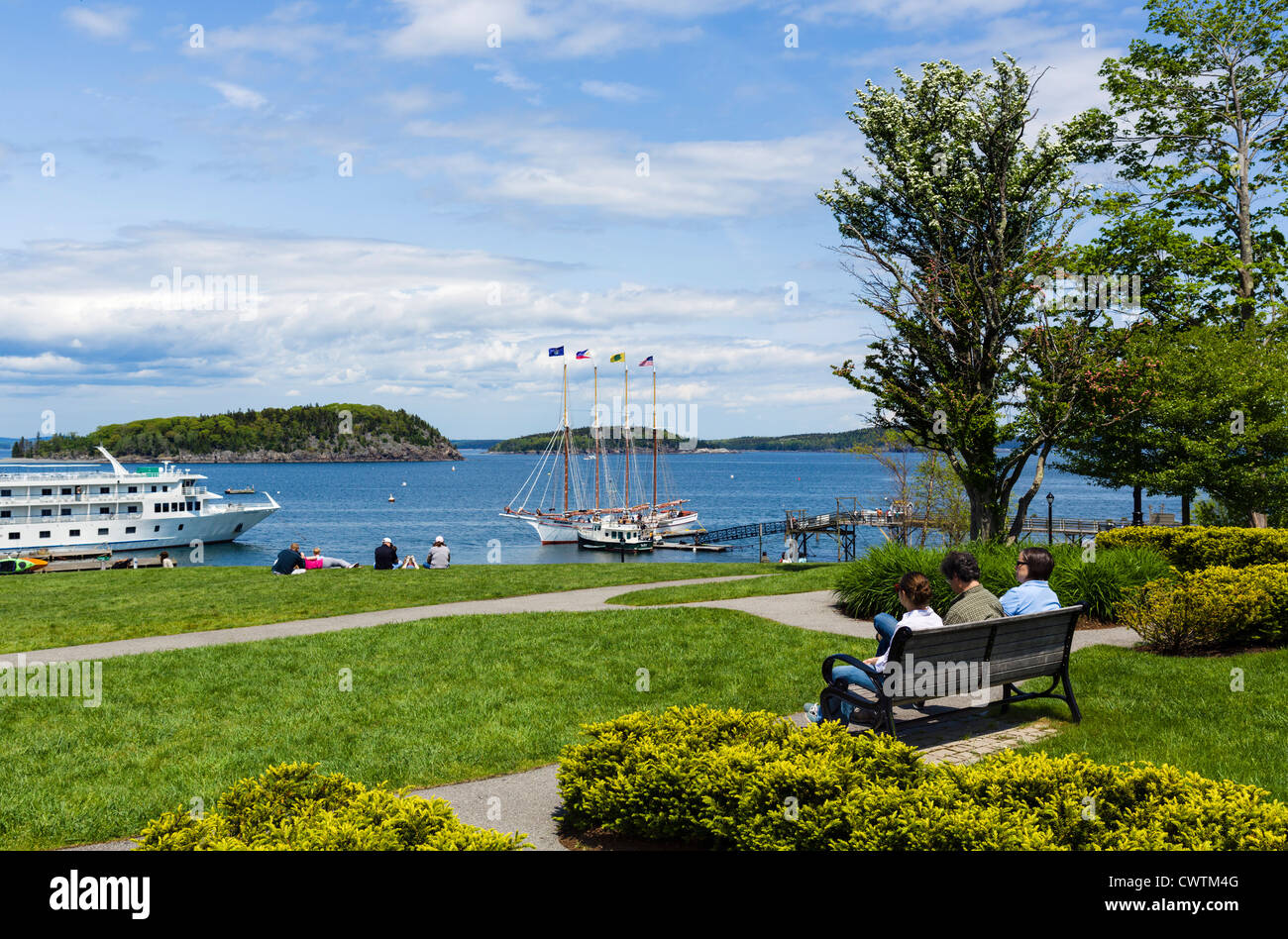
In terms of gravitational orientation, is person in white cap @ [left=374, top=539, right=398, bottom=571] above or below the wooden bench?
below

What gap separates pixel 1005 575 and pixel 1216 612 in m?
3.29

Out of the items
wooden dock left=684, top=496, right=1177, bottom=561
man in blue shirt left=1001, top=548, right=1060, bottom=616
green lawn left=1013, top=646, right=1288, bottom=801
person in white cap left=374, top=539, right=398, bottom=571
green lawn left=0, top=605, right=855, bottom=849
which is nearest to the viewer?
green lawn left=1013, top=646, right=1288, bottom=801

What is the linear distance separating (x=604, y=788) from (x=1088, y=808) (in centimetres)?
260

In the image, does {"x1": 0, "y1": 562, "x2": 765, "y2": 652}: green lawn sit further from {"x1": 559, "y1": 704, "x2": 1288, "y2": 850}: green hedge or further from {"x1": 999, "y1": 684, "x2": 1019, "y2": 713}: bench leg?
{"x1": 999, "y1": 684, "x2": 1019, "y2": 713}: bench leg

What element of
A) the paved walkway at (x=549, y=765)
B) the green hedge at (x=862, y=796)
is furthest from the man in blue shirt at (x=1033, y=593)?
the green hedge at (x=862, y=796)

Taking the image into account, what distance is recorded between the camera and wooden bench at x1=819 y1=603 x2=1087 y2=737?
6.86 metres

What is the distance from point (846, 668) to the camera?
744 centimetres

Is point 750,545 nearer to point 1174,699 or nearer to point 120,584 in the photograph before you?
point 120,584

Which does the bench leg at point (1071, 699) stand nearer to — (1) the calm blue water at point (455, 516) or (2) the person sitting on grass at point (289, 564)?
(2) the person sitting on grass at point (289, 564)

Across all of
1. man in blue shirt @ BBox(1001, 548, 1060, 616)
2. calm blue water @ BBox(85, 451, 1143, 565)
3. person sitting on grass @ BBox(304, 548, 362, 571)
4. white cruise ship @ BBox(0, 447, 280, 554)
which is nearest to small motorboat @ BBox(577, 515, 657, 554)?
calm blue water @ BBox(85, 451, 1143, 565)

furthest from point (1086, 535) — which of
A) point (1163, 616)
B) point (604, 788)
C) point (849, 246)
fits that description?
point (604, 788)

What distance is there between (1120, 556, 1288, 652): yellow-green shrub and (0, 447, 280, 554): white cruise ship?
63.9 metres

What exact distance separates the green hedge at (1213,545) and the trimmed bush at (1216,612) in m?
4.11

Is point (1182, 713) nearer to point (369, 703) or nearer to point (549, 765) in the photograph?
point (549, 765)
